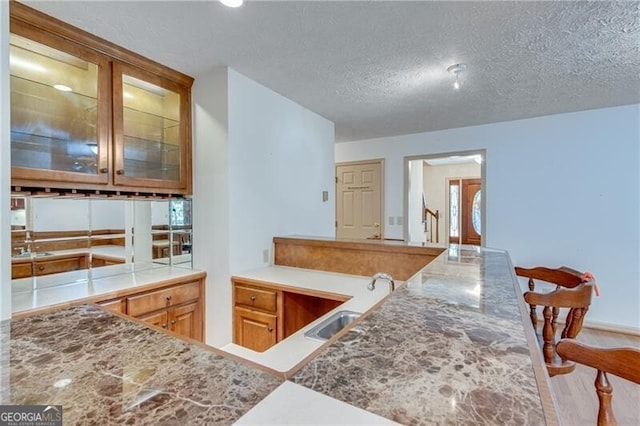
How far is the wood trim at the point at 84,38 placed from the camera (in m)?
1.65

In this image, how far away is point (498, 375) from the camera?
0.60m

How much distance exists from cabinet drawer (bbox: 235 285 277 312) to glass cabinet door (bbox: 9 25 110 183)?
1241 mm

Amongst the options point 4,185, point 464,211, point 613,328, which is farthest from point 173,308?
point 464,211

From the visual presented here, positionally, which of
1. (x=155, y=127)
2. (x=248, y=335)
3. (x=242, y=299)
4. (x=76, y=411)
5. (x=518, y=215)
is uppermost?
(x=155, y=127)

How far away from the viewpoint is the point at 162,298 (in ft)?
7.00

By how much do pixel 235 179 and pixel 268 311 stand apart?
1.06 m

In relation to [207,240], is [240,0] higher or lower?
higher

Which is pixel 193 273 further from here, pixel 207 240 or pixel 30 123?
pixel 30 123

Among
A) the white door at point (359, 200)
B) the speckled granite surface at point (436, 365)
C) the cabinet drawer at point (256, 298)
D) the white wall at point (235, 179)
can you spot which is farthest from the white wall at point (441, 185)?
the speckled granite surface at point (436, 365)

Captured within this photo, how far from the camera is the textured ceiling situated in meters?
1.66

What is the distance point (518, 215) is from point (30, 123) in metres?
Answer: 4.66

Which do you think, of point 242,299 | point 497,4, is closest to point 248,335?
point 242,299

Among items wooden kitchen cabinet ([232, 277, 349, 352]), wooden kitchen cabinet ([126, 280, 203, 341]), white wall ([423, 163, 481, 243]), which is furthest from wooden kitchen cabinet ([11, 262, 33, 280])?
white wall ([423, 163, 481, 243])

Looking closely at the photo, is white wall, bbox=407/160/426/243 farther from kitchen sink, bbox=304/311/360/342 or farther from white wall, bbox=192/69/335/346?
kitchen sink, bbox=304/311/360/342
